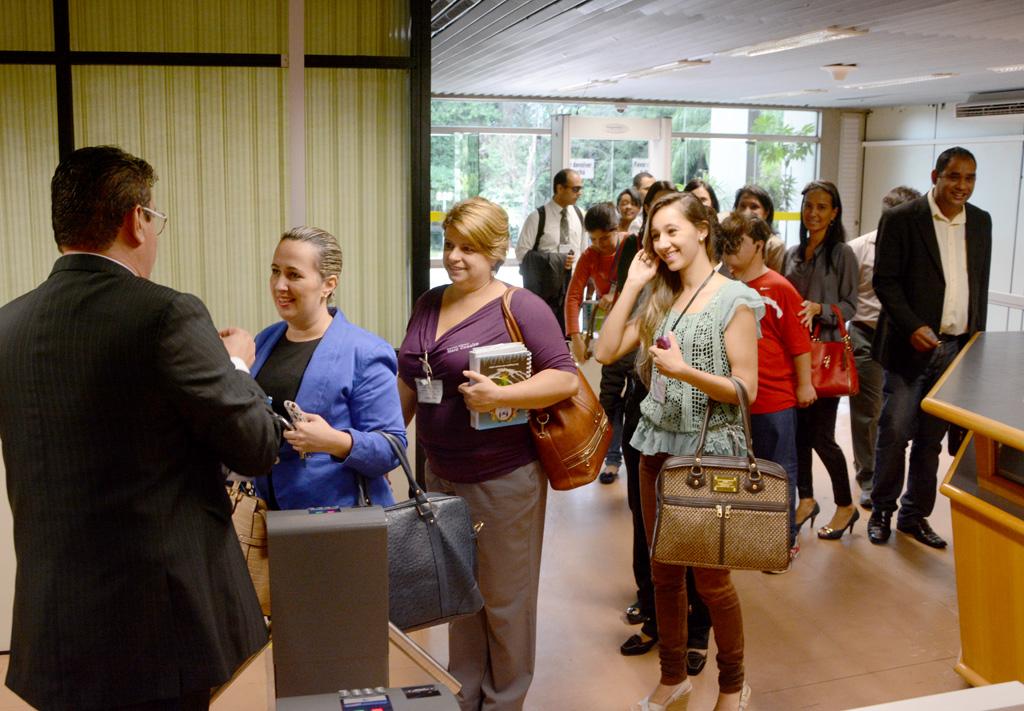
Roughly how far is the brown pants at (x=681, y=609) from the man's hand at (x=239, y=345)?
1.38 metres

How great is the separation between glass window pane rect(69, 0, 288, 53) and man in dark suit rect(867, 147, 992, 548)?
2.92m

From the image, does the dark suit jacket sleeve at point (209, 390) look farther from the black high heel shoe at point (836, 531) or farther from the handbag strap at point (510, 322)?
the black high heel shoe at point (836, 531)

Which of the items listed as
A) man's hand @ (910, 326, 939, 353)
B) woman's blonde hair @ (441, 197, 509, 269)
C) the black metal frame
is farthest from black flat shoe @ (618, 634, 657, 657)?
man's hand @ (910, 326, 939, 353)

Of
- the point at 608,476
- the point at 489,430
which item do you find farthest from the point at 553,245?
the point at 489,430

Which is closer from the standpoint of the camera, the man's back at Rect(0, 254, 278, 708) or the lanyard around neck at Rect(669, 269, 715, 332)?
the man's back at Rect(0, 254, 278, 708)

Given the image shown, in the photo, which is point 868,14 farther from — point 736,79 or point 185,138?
point 736,79

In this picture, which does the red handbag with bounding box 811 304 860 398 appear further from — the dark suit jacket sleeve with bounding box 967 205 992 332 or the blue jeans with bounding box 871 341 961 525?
the dark suit jacket sleeve with bounding box 967 205 992 332

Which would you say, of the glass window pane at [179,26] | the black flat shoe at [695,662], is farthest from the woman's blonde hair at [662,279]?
the glass window pane at [179,26]

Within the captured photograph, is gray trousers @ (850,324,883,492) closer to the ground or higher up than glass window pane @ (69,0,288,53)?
closer to the ground

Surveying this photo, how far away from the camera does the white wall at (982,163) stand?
1055cm

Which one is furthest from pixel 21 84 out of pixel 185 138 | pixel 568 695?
pixel 568 695

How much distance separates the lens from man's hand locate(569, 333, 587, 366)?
5.58 m

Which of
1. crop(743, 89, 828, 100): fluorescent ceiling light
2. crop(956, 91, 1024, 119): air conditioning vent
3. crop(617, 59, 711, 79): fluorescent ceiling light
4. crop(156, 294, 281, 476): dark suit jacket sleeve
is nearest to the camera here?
crop(156, 294, 281, 476): dark suit jacket sleeve

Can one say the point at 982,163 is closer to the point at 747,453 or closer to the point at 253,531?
the point at 747,453
